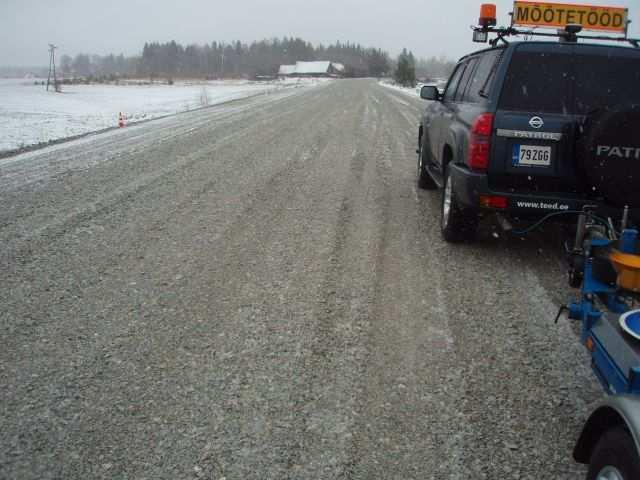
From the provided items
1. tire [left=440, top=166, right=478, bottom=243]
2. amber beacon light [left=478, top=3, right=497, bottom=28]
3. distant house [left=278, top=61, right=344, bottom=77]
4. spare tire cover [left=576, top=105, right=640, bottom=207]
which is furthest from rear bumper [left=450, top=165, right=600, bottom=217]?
distant house [left=278, top=61, right=344, bottom=77]

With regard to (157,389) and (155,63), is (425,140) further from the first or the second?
(155,63)

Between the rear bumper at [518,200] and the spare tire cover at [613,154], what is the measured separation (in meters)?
0.27

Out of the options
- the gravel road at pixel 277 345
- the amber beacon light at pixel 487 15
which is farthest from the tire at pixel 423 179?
the amber beacon light at pixel 487 15

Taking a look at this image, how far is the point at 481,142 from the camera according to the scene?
463 centimetres

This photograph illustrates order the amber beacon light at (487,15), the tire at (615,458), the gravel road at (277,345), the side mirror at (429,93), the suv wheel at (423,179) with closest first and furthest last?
the tire at (615,458), the gravel road at (277,345), the amber beacon light at (487,15), the side mirror at (429,93), the suv wheel at (423,179)

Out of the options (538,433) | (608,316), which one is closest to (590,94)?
(608,316)

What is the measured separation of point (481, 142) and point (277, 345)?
99.9 inches

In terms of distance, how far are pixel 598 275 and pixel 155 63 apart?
19530 cm

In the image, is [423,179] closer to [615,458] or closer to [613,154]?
[613,154]

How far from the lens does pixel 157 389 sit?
3100mm

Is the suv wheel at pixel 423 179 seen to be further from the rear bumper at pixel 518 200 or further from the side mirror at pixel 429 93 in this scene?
the rear bumper at pixel 518 200

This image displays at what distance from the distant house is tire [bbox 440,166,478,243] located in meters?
157

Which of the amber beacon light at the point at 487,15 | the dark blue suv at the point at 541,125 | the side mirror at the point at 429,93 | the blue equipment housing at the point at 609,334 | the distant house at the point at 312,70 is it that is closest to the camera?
the blue equipment housing at the point at 609,334

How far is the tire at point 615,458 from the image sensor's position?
70.6 inches
